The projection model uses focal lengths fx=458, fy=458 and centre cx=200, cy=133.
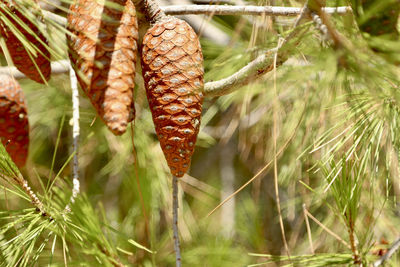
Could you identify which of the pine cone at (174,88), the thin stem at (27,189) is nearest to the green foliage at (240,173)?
the thin stem at (27,189)

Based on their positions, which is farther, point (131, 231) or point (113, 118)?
point (131, 231)

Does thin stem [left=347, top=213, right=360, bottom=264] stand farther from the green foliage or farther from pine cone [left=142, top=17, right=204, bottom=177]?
pine cone [left=142, top=17, right=204, bottom=177]

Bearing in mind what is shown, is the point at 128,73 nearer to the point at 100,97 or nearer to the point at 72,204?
the point at 100,97

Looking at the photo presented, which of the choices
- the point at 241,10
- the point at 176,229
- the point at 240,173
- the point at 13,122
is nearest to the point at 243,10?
the point at 241,10

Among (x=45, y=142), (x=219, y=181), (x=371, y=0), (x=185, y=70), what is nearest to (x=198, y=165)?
(x=219, y=181)

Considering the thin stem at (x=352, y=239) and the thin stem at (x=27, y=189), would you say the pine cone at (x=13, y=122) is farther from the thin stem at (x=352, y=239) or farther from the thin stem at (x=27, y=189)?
the thin stem at (x=352, y=239)

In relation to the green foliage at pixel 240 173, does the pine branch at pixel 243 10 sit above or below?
above
